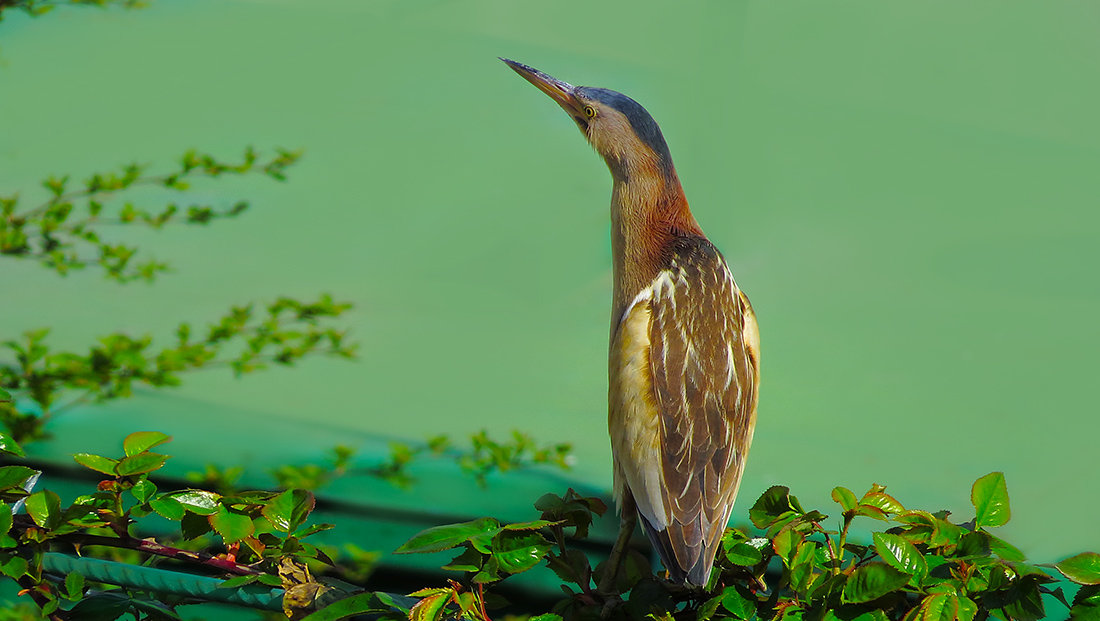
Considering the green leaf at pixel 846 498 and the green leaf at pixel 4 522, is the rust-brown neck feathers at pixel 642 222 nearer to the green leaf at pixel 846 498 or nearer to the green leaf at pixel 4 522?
the green leaf at pixel 846 498

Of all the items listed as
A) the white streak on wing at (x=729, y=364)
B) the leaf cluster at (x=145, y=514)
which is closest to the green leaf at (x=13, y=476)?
the leaf cluster at (x=145, y=514)

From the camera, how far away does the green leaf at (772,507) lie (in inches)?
31.5

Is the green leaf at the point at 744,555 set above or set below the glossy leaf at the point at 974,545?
below

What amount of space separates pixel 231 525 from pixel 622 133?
62cm

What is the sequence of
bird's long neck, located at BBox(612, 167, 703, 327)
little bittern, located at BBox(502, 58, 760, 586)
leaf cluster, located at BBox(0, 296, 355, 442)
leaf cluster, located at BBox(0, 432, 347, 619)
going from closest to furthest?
leaf cluster, located at BBox(0, 432, 347, 619) → little bittern, located at BBox(502, 58, 760, 586) → bird's long neck, located at BBox(612, 167, 703, 327) → leaf cluster, located at BBox(0, 296, 355, 442)

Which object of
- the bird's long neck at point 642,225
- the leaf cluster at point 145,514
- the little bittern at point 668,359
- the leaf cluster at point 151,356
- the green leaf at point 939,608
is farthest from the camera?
the leaf cluster at point 151,356

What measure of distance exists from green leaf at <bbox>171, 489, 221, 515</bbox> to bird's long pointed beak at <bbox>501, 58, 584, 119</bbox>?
24.6 inches

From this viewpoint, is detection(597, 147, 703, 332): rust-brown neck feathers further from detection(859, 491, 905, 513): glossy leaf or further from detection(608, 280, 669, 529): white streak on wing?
detection(859, 491, 905, 513): glossy leaf

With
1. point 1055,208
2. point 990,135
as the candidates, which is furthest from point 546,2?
point 1055,208

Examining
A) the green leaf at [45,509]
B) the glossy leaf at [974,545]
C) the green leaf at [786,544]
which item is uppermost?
the glossy leaf at [974,545]

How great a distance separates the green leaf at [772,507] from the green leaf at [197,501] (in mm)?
492

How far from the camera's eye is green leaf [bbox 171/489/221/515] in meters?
0.78

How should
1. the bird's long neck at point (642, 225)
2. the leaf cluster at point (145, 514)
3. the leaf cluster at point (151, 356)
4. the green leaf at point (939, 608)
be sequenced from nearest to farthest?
the green leaf at point (939, 608), the leaf cluster at point (145, 514), the bird's long neck at point (642, 225), the leaf cluster at point (151, 356)

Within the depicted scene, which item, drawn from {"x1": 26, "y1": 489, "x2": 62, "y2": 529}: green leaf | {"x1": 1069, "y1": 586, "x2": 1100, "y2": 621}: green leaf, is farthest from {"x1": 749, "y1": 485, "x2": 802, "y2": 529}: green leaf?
{"x1": 26, "y1": 489, "x2": 62, "y2": 529}: green leaf
